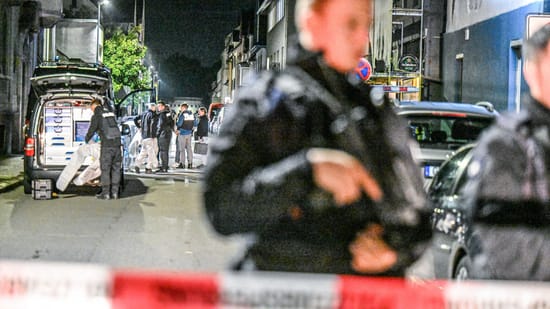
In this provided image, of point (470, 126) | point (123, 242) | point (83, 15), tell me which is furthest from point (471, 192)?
point (83, 15)

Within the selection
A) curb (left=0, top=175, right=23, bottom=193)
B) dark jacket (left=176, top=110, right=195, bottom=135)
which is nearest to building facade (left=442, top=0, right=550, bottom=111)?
dark jacket (left=176, top=110, right=195, bottom=135)

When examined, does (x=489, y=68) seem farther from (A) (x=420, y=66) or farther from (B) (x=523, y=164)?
(B) (x=523, y=164)

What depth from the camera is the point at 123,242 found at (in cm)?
1129

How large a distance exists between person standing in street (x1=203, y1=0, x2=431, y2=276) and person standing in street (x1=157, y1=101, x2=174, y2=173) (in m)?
20.5

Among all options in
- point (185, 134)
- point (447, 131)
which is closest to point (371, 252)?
point (447, 131)

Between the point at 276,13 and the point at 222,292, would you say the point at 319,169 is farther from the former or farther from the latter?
the point at 276,13

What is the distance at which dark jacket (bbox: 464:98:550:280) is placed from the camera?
3.62 metres

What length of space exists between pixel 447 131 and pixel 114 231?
489 centimetres

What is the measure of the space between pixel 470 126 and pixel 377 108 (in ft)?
20.8

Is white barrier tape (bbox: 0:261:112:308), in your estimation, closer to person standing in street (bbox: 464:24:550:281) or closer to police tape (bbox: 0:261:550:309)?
police tape (bbox: 0:261:550:309)

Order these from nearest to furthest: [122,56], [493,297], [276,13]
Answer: [493,297], [276,13], [122,56]

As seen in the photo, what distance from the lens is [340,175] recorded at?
2.97 m

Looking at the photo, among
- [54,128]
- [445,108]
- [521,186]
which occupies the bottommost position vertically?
[521,186]

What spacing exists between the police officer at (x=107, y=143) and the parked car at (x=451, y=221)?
10.0 meters
